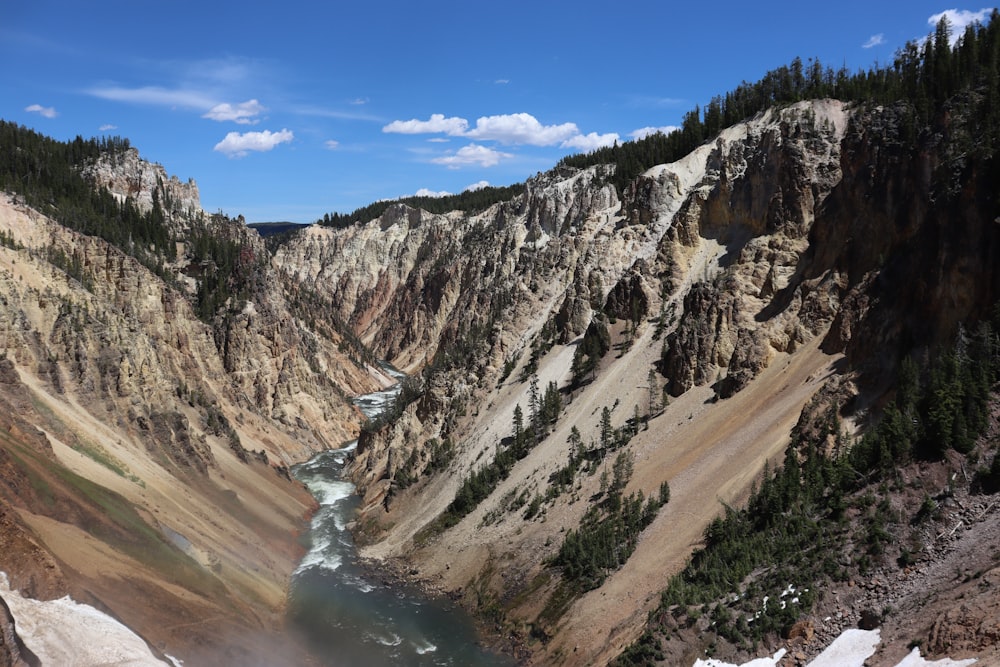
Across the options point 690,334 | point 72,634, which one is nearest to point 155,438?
point 72,634

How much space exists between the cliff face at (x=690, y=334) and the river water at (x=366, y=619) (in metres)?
2.14

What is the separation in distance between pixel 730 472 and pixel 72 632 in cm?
2484

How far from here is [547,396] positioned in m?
52.7

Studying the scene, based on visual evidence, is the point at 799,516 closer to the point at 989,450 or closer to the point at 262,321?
the point at 989,450

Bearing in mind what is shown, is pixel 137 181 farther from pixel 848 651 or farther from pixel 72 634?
pixel 848 651

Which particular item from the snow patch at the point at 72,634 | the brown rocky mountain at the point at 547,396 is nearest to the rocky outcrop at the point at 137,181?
the brown rocky mountain at the point at 547,396

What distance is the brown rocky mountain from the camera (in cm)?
2845

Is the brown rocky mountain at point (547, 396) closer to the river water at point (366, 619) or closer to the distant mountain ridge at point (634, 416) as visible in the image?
the distant mountain ridge at point (634, 416)

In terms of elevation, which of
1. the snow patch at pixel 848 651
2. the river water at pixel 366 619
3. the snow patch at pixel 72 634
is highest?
the snow patch at pixel 72 634

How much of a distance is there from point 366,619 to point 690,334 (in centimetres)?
2336

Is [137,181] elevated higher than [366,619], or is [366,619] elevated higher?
[137,181]

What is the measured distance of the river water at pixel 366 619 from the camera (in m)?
33.2

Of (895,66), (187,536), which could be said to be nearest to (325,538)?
(187,536)

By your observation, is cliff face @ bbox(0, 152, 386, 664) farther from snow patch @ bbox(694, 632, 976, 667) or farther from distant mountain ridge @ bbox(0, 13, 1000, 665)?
snow patch @ bbox(694, 632, 976, 667)
